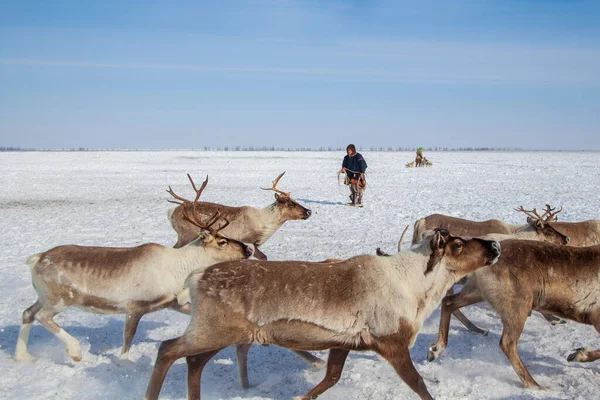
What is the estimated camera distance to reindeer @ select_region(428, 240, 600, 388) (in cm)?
537

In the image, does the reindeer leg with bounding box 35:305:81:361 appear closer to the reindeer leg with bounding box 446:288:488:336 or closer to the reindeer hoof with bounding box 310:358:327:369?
the reindeer hoof with bounding box 310:358:327:369

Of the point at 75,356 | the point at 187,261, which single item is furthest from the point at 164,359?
the point at 75,356

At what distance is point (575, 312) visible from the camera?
17.7 ft

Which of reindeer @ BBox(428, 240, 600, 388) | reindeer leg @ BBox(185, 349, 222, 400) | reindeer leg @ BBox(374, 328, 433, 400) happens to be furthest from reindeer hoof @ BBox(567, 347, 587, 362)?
reindeer leg @ BBox(185, 349, 222, 400)

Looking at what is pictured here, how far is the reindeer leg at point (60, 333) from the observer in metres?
5.77

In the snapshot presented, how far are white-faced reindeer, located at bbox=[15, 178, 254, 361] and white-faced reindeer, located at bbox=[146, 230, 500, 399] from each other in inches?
50.8

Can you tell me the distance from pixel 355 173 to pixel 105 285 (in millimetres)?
14198

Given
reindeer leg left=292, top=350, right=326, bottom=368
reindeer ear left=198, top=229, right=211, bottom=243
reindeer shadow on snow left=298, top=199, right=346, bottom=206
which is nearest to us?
reindeer leg left=292, top=350, right=326, bottom=368

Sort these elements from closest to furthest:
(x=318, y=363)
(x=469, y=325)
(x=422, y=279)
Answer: (x=422, y=279)
(x=318, y=363)
(x=469, y=325)

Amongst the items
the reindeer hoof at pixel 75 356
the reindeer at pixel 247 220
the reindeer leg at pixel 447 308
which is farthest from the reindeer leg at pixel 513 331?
the reindeer at pixel 247 220

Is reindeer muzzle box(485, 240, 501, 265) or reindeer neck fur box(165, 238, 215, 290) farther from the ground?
reindeer muzzle box(485, 240, 501, 265)

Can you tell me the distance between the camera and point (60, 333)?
5797 mm

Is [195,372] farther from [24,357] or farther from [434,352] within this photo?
[434,352]

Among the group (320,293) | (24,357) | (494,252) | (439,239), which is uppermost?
(439,239)
